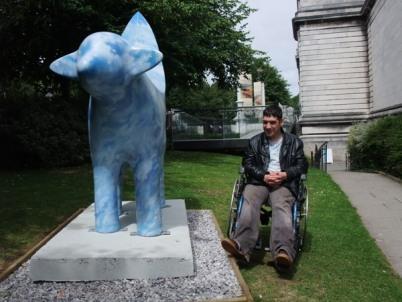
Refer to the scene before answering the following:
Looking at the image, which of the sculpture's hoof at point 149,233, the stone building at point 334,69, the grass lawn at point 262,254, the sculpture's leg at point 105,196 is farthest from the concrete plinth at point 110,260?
the stone building at point 334,69

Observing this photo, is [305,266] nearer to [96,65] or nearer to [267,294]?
[267,294]

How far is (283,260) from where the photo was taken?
179 inches

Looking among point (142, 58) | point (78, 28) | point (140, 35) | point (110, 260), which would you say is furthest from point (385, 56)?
point (110, 260)

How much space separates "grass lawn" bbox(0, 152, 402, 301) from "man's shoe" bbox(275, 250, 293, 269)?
0.15 m

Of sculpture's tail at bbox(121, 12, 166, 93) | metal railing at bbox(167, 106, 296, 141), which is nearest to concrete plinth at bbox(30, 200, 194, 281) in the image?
sculpture's tail at bbox(121, 12, 166, 93)

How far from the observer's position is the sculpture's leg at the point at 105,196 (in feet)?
16.5

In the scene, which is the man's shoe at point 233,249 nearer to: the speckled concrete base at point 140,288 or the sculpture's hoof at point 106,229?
the speckled concrete base at point 140,288

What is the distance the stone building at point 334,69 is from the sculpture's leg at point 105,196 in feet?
66.3

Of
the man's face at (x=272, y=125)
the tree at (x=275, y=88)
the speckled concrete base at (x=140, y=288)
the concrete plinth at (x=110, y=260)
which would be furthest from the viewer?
the tree at (x=275, y=88)

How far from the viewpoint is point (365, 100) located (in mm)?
24234

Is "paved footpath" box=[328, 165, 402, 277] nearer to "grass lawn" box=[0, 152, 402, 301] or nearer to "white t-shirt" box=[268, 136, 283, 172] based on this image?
"grass lawn" box=[0, 152, 402, 301]

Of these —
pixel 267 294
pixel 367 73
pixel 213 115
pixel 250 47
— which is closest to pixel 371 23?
pixel 367 73

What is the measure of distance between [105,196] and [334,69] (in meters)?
21.7

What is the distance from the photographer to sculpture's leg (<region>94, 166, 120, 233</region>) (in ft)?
16.5
